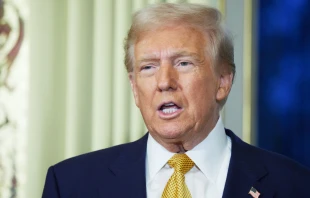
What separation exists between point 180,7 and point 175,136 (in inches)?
14.7

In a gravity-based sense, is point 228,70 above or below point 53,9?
below

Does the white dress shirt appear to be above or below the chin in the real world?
below

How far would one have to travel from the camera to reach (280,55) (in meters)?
2.49

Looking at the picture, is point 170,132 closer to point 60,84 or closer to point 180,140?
point 180,140

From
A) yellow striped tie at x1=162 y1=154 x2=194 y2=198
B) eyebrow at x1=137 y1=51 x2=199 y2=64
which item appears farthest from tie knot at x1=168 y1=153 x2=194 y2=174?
eyebrow at x1=137 y1=51 x2=199 y2=64

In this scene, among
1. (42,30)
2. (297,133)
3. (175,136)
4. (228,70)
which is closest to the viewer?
(175,136)

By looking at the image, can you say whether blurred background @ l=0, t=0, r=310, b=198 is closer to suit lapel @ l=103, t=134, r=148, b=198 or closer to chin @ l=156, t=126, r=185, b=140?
suit lapel @ l=103, t=134, r=148, b=198

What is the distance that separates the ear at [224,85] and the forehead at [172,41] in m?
0.13

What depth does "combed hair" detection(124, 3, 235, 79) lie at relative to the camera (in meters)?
1.84

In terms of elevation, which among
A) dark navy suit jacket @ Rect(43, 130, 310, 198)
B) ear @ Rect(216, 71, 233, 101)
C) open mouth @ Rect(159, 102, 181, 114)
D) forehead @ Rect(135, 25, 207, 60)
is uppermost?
forehead @ Rect(135, 25, 207, 60)

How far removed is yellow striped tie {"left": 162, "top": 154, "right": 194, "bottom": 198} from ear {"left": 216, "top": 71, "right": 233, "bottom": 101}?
0.71 feet

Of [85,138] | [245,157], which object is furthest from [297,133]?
[85,138]

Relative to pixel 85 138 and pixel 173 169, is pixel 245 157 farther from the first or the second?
pixel 85 138

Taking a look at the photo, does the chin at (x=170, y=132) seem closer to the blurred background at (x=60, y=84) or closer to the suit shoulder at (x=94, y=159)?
the suit shoulder at (x=94, y=159)
